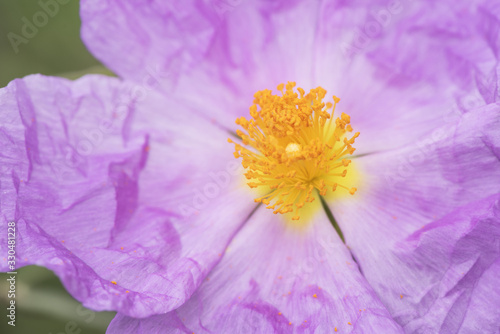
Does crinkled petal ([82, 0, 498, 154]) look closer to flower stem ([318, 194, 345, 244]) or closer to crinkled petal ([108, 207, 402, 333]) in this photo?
flower stem ([318, 194, 345, 244])

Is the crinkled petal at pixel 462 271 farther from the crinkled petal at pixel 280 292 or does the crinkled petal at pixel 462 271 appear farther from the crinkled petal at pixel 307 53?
the crinkled petal at pixel 307 53

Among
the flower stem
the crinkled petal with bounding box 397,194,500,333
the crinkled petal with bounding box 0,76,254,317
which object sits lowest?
the crinkled petal with bounding box 0,76,254,317

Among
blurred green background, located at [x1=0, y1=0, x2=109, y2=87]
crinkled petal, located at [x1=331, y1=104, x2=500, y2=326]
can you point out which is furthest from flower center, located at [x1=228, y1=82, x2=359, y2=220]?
blurred green background, located at [x1=0, y1=0, x2=109, y2=87]

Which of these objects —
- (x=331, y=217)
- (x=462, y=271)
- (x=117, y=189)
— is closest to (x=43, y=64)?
(x=117, y=189)

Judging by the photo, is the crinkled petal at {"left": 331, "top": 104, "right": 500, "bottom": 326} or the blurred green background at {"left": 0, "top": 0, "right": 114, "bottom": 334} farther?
the blurred green background at {"left": 0, "top": 0, "right": 114, "bottom": 334}

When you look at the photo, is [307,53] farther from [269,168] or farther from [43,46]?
[43,46]

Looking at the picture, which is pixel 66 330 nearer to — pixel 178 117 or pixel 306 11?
pixel 178 117

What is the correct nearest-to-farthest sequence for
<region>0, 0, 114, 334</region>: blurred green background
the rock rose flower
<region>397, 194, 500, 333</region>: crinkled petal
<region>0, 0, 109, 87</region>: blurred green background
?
1. <region>397, 194, 500, 333</region>: crinkled petal
2. the rock rose flower
3. <region>0, 0, 114, 334</region>: blurred green background
4. <region>0, 0, 109, 87</region>: blurred green background
